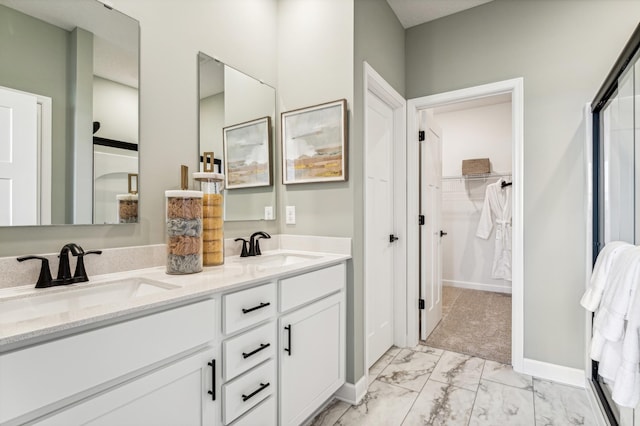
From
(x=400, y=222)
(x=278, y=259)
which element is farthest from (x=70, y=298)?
(x=400, y=222)

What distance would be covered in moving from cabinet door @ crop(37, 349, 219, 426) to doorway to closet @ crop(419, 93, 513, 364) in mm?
2577

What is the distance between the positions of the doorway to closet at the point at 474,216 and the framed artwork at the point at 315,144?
1.58 metres

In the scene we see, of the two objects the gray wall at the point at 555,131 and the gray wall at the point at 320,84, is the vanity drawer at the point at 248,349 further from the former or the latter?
the gray wall at the point at 555,131

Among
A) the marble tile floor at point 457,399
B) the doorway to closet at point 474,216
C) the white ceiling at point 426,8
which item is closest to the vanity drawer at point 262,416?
the marble tile floor at point 457,399

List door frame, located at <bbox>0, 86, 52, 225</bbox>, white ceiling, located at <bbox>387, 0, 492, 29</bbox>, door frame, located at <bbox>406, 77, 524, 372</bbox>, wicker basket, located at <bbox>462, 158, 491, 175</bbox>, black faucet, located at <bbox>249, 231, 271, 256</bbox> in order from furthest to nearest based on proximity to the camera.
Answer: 1. wicker basket, located at <bbox>462, 158, 491, 175</bbox>
2. white ceiling, located at <bbox>387, 0, 492, 29</bbox>
3. door frame, located at <bbox>406, 77, 524, 372</bbox>
4. black faucet, located at <bbox>249, 231, 271, 256</bbox>
5. door frame, located at <bbox>0, 86, 52, 225</bbox>

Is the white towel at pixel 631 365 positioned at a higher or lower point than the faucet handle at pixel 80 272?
lower

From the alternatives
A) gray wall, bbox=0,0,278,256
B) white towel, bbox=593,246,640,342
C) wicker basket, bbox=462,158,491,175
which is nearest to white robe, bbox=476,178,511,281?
wicker basket, bbox=462,158,491,175

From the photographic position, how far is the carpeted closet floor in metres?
2.77

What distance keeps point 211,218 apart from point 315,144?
0.84 metres

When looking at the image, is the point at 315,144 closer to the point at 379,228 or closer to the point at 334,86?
the point at 334,86

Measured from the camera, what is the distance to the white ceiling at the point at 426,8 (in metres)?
2.56

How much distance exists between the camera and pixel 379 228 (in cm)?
258

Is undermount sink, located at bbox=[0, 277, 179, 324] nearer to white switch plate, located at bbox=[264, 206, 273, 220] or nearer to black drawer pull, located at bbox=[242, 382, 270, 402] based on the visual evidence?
black drawer pull, located at bbox=[242, 382, 270, 402]

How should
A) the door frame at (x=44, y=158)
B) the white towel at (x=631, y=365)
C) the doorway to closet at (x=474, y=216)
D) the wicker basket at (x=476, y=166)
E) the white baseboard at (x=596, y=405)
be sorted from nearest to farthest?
the white towel at (x=631, y=365) → the door frame at (x=44, y=158) → the white baseboard at (x=596, y=405) → the doorway to closet at (x=474, y=216) → the wicker basket at (x=476, y=166)
